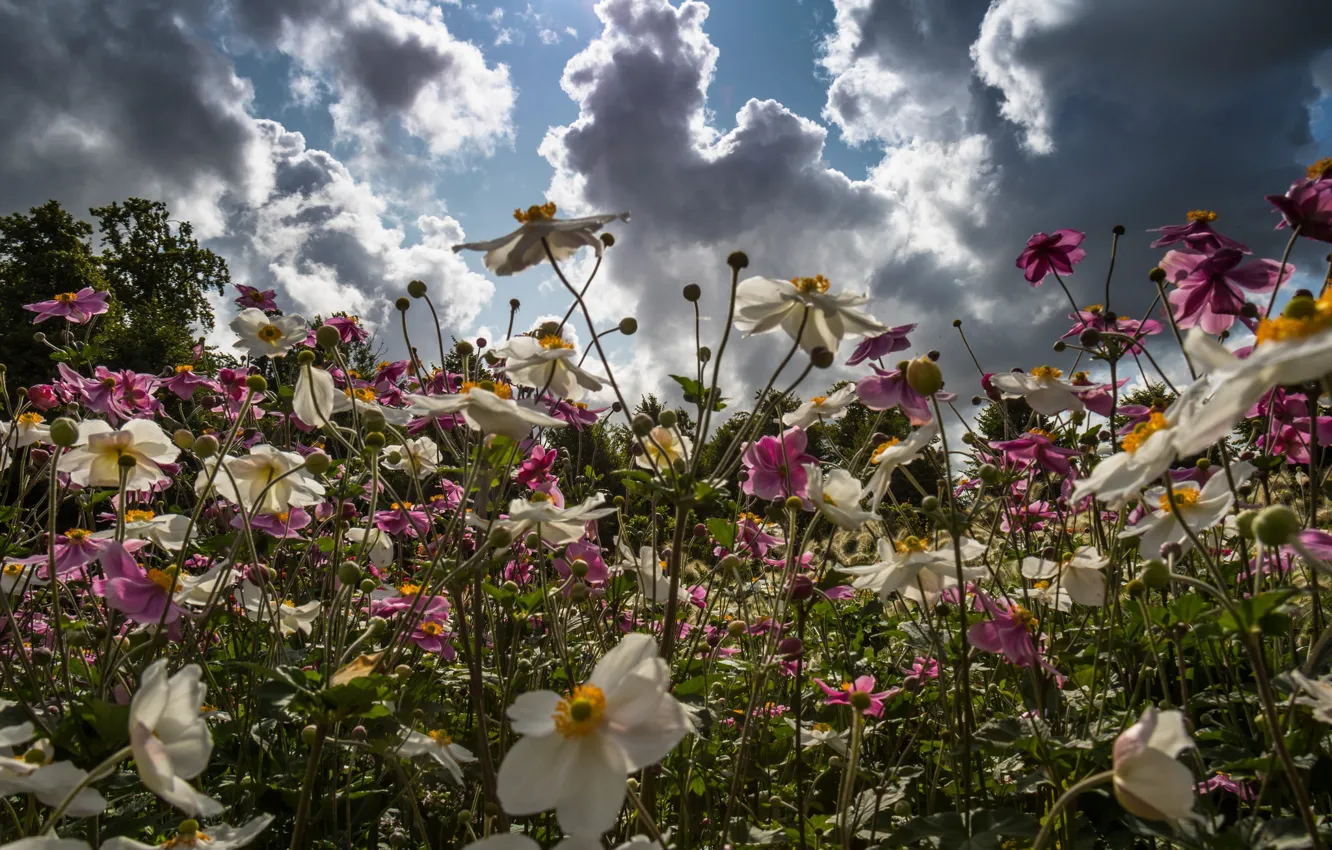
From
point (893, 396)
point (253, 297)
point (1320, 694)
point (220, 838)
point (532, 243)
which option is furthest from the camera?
point (253, 297)

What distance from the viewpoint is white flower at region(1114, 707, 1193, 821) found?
2.68 feet

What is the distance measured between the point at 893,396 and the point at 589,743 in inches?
54.2

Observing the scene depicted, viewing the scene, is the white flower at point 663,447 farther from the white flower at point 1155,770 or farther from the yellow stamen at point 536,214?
the white flower at point 1155,770

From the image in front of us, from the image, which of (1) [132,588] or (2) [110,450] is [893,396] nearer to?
(1) [132,588]

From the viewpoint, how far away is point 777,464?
6.84 feet

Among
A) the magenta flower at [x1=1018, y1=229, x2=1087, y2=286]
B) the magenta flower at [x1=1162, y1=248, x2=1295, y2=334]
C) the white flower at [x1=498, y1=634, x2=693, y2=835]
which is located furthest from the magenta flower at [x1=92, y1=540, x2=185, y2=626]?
the magenta flower at [x1=1018, y1=229, x2=1087, y2=286]

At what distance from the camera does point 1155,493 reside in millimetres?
1979

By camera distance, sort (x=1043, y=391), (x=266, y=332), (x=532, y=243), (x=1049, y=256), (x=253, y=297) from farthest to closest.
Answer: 1. (x=253, y=297)
2. (x=1049, y=256)
3. (x=266, y=332)
4. (x=1043, y=391)
5. (x=532, y=243)

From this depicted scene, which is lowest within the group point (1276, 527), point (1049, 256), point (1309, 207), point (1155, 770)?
point (1155, 770)

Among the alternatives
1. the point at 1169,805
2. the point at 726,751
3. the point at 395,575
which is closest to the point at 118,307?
the point at 395,575

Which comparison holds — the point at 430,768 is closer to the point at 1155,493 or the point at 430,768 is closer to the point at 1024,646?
the point at 1024,646

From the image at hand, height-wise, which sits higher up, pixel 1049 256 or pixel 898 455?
pixel 1049 256

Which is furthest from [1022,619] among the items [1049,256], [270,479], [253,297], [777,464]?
[253,297]

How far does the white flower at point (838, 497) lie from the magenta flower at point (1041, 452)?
2.79 ft
